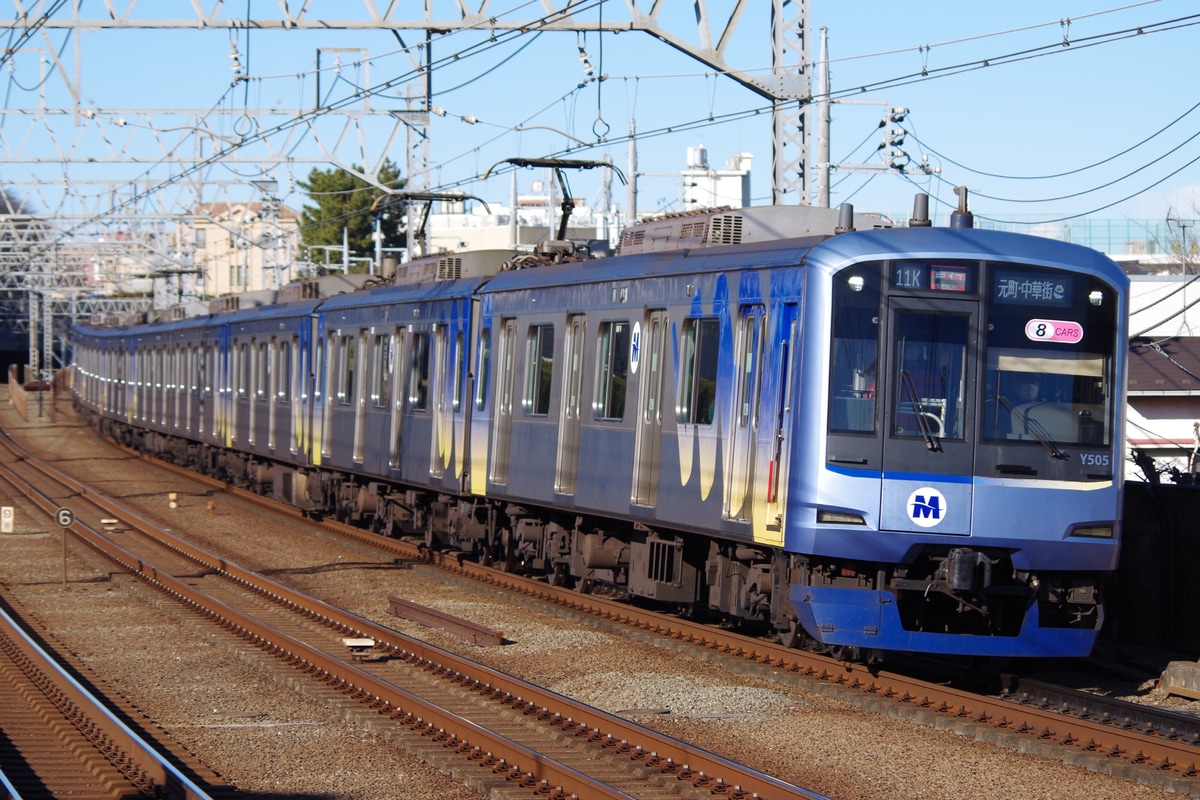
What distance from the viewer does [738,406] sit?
36.8 feet

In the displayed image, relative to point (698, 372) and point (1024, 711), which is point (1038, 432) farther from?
point (698, 372)

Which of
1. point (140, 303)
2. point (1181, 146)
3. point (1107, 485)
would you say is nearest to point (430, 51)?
point (1181, 146)

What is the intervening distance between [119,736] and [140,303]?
79.3 m

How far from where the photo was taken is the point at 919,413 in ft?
33.1

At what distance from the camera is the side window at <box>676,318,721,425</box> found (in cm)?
1166

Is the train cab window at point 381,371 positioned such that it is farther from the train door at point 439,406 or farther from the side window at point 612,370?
the side window at point 612,370

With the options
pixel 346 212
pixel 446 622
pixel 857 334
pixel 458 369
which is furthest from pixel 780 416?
pixel 346 212

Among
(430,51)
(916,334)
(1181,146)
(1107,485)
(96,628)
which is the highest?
(430,51)

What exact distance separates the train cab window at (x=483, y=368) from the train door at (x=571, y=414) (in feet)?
6.74

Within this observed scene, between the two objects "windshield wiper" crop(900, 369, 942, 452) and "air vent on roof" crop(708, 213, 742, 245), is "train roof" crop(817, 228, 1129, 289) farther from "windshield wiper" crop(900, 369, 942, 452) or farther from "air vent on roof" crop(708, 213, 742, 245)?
"air vent on roof" crop(708, 213, 742, 245)

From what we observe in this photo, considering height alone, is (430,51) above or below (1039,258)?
above

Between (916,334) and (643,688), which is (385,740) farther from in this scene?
(916,334)

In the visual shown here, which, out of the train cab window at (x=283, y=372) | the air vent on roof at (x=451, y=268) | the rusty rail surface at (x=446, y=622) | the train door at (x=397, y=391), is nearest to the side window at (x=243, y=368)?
the train cab window at (x=283, y=372)

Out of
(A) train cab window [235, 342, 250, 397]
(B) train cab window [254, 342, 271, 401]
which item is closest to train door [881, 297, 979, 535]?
(B) train cab window [254, 342, 271, 401]
